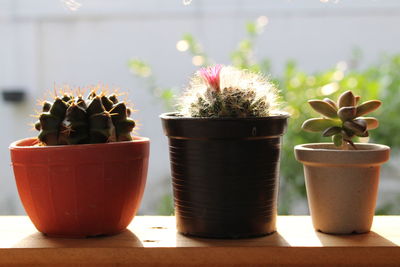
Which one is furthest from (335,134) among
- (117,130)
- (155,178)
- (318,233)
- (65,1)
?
(155,178)

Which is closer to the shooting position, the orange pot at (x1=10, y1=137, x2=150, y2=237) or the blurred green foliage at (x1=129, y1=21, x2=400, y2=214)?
the orange pot at (x1=10, y1=137, x2=150, y2=237)

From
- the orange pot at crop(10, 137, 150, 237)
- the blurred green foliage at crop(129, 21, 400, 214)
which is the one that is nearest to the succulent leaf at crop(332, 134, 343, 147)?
the orange pot at crop(10, 137, 150, 237)

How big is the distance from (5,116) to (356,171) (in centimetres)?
227

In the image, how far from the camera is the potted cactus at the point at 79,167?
3.26ft

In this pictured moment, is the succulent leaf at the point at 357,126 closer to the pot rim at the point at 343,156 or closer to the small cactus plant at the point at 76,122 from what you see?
the pot rim at the point at 343,156

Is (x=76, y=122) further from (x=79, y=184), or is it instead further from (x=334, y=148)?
(x=334, y=148)

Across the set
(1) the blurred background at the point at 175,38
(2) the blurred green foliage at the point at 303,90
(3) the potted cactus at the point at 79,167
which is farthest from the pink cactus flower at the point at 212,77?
(1) the blurred background at the point at 175,38

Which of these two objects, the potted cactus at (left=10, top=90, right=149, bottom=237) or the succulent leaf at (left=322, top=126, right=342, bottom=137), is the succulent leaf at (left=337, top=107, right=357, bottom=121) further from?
the potted cactus at (left=10, top=90, right=149, bottom=237)

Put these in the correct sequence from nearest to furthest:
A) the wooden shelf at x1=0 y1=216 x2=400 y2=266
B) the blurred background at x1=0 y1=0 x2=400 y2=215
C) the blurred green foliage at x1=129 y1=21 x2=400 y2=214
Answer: the wooden shelf at x1=0 y1=216 x2=400 y2=266, the blurred green foliage at x1=129 y1=21 x2=400 y2=214, the blurred background at x1=0 y1=0 x2=400 y2=215

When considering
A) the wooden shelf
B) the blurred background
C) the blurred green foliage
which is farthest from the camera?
the blurred background

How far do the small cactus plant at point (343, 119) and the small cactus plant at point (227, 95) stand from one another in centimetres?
8

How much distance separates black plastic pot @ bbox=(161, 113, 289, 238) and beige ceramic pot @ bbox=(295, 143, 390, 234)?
0.07 m

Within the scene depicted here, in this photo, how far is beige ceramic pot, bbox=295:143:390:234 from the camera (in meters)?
1.01

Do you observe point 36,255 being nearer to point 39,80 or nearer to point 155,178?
point 155,178
